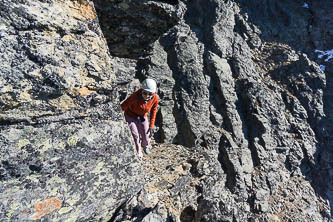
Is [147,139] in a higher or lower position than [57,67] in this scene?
lower

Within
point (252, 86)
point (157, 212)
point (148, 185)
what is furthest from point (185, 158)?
point (252, 86)

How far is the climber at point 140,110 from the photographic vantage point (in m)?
5.75

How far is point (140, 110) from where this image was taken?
614 cm

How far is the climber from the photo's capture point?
575 centimetres

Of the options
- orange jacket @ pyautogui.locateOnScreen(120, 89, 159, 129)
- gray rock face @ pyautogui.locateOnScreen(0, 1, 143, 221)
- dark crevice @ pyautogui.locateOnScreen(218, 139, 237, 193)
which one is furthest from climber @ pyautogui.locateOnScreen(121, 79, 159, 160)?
dark crevice @ pyautogui.locateOnScreen(218, 139, 237, 193)

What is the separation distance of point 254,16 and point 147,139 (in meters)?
28.0

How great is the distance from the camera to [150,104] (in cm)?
618

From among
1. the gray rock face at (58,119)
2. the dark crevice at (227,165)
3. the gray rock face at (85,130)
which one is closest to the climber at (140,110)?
the gray rock face at (85,130)

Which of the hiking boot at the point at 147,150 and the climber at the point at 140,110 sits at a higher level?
the climber at the point at 140,110

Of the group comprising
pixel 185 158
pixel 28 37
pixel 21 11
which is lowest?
pixel 185 158

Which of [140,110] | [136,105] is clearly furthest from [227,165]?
[136,105]

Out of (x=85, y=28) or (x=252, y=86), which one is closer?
(x=85, y=28)

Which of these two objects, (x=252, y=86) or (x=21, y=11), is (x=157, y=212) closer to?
(x=21, y=11)

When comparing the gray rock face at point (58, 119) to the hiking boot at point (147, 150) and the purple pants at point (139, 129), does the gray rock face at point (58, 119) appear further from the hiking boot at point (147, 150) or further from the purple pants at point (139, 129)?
the hiking boot at point (147, 150)
